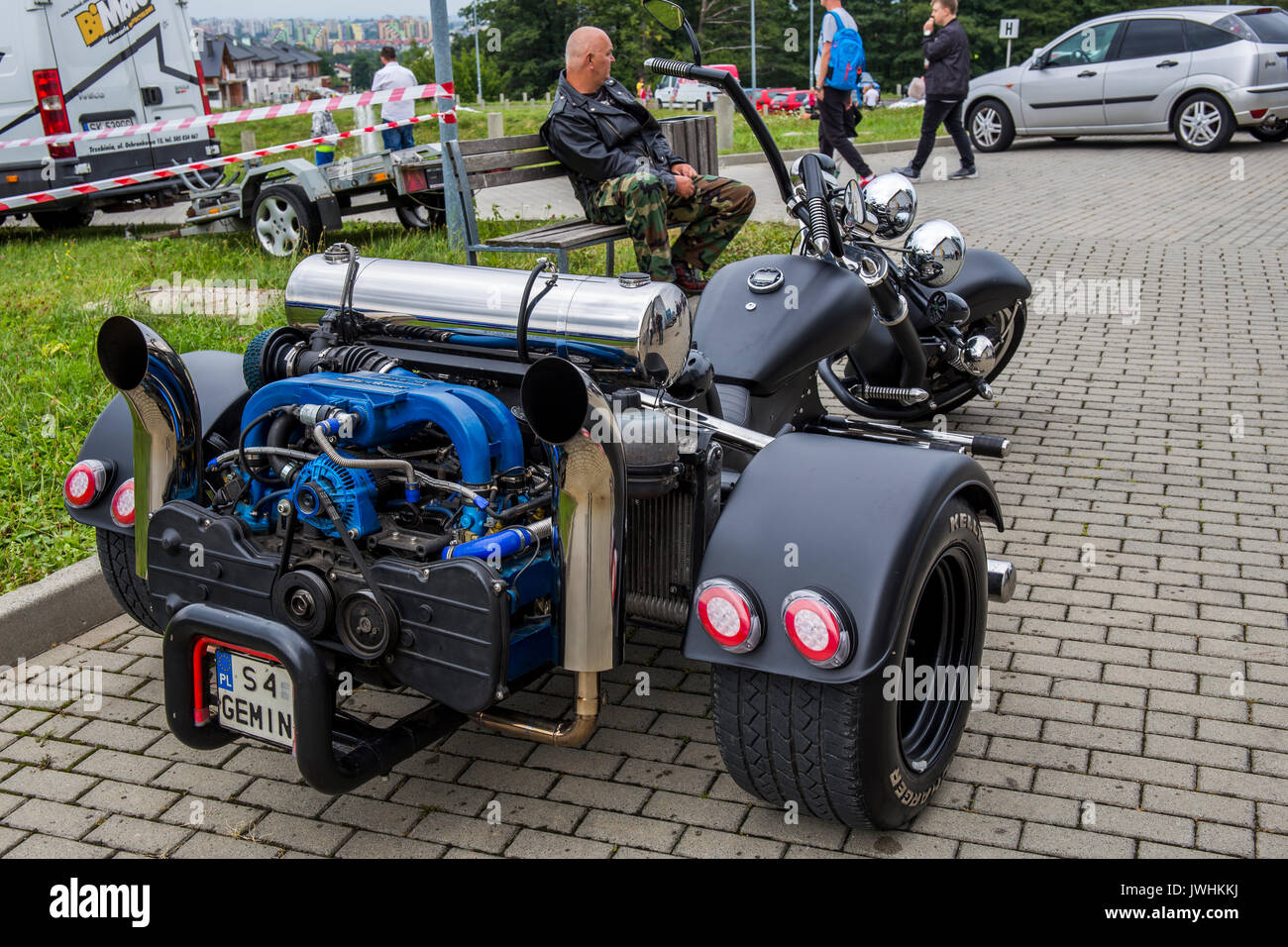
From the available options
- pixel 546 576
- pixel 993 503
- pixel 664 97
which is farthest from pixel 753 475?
pixel 664 97

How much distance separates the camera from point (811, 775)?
2707 millimetres

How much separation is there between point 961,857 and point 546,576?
45.0 inches

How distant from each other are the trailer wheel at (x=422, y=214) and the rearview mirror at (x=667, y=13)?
694cm

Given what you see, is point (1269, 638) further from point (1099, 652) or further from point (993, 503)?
point (993, 503)

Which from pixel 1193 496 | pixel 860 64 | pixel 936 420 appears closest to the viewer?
pixel 1193 496

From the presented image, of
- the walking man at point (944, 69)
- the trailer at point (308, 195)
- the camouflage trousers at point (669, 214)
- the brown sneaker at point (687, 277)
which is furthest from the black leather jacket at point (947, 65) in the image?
the brown sneaker at point (687, 277)

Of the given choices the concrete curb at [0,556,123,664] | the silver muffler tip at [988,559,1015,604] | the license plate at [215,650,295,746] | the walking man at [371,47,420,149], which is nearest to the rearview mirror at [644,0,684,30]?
the silver muffler tip at [988,559,1015,604]

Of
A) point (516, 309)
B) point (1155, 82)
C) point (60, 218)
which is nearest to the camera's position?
point (516, 309)

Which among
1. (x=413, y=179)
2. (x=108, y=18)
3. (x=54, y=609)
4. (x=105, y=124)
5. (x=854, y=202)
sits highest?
(x=108, y=18)

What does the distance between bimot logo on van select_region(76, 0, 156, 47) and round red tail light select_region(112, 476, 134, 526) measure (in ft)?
32.6

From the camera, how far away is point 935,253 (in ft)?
16.5

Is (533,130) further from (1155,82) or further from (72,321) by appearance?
(72,321)

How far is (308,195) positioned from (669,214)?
345 centimetres

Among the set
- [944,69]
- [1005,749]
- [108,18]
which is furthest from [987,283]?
[108,18]
